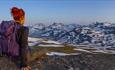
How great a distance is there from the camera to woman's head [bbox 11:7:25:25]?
859 centimetres

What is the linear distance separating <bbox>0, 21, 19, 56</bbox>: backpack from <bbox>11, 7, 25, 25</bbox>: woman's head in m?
0.21

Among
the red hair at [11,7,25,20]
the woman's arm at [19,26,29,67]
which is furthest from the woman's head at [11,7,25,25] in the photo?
the woman's arm at [19,26,29,67]

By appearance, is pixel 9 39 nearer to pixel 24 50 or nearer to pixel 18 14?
pixel 24 50

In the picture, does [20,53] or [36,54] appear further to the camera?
[36,54]

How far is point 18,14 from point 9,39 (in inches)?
27.8

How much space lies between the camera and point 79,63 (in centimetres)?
4031

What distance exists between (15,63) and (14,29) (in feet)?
2.92

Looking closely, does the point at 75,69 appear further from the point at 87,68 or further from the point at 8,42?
the point at 8,42

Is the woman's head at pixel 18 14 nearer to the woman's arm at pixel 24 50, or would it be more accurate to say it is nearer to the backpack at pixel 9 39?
the backpack at pixel 9 39

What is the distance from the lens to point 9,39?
8773 mm

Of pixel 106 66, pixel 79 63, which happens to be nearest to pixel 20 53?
pixel 79 63

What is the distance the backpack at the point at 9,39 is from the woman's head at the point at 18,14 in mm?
207

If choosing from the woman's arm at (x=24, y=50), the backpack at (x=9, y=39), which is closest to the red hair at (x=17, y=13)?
the backpack at (x=9, y=39)

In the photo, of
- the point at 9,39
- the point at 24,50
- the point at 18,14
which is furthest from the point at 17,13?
the point at 24,50
